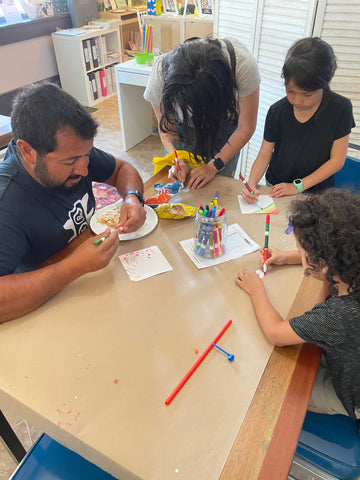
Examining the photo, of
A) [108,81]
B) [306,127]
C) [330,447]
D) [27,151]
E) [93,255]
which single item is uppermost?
[27,151]

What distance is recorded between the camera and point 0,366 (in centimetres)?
79

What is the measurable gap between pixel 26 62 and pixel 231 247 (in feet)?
13.3

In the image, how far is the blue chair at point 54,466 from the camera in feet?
2.67

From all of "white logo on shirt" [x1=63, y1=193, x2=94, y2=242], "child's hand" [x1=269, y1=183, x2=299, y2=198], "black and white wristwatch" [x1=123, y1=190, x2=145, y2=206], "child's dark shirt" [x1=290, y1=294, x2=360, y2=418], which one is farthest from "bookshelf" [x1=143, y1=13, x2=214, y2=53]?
"child's dark shirt" [x1=290, y1=294, x2=360, y2=418]

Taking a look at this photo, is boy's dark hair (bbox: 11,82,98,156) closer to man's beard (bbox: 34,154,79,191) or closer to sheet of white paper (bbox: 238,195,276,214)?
man's beard (bbox: 34,154,79,191)

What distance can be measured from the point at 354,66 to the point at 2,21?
3631mm

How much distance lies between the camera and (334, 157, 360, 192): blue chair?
59.4 inches

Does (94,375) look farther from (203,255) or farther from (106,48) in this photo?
(106,48)

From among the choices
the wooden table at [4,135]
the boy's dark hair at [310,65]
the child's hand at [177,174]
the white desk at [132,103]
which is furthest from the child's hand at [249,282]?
the white desk at [132,103]

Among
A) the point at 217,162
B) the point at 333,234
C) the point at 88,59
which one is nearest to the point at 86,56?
the point at 88,59

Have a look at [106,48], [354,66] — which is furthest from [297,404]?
[106,48]

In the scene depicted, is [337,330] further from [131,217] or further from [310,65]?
[310,65]

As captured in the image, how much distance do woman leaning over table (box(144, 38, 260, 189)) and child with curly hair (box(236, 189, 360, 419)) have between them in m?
0.53

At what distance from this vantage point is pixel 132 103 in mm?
3473
